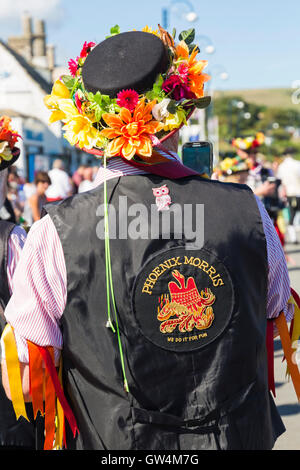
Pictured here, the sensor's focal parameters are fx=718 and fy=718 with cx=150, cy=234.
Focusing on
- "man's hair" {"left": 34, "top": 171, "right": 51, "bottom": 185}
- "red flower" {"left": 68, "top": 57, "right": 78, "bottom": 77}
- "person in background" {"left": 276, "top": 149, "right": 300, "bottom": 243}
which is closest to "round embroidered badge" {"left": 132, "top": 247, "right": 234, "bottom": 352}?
"red flower" {"left": 68, "top": 57, "right": 78, "bottom": 77}

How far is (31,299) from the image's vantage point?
1.87 m

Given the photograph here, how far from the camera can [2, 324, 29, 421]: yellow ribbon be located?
1.94 m

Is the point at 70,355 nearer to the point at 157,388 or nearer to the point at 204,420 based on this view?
the point at 157,388

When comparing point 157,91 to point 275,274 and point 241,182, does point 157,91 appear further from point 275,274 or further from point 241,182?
point 241,182

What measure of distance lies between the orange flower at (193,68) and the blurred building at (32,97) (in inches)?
859

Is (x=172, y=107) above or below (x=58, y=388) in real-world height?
above

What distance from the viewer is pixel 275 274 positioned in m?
1.99

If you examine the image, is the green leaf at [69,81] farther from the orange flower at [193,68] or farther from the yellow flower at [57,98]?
the orange flower at [193,68]

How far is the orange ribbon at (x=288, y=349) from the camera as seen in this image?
209 centimetres

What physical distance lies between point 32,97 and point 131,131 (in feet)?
117

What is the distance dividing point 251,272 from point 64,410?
2.04 feet

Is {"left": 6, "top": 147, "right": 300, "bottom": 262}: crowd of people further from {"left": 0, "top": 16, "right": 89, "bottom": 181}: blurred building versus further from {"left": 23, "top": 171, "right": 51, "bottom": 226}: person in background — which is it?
{"left": 0, "top": 16, "right": 89, "bottom": 181}: blurred building

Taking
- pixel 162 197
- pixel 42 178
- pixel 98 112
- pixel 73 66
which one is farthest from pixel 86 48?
pixel 42 178

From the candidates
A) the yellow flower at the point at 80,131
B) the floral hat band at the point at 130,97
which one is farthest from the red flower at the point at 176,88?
the yellow flower at the point at 80,131
